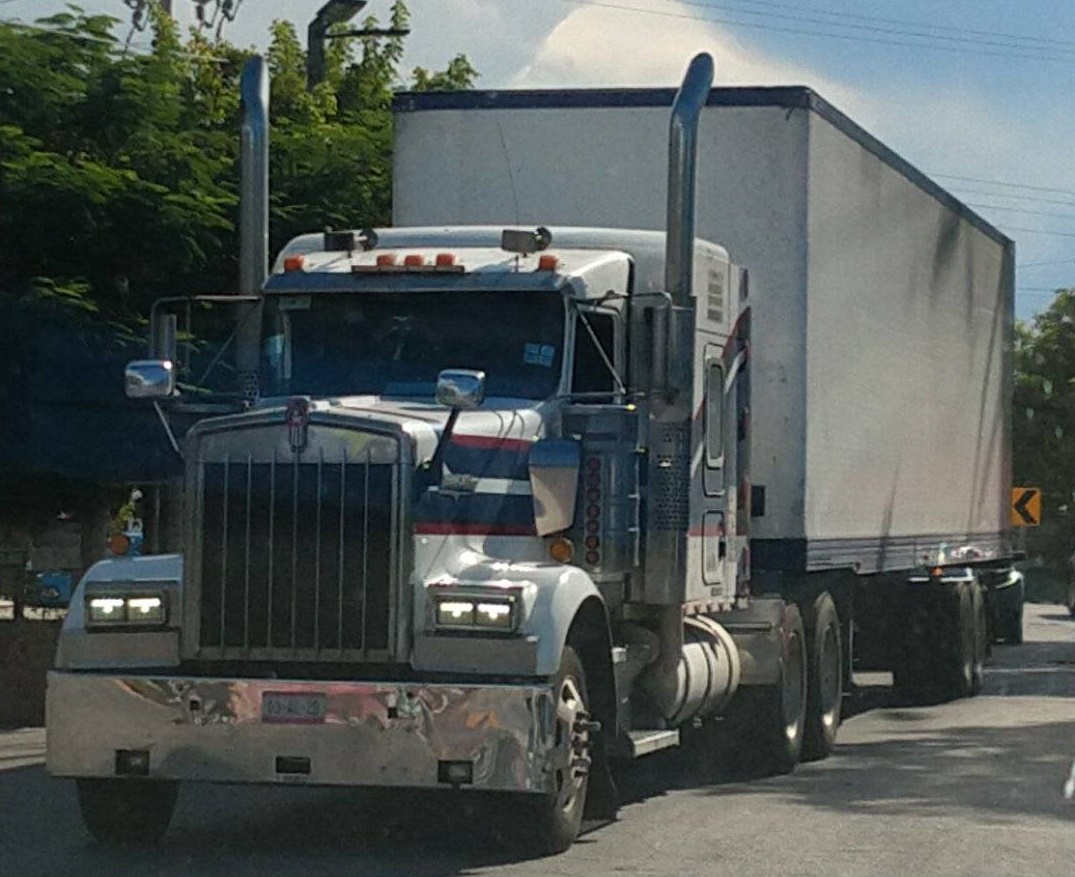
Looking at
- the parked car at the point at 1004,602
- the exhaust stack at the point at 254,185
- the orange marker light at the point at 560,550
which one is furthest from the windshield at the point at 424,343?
the parked car at the point at 1004,602

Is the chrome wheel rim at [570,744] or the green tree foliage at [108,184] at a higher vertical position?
the green tree foliage at [108,184]

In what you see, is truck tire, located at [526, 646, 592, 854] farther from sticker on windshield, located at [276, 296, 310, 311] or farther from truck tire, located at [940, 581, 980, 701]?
truck tire, located at [940, 581, 980, 701]

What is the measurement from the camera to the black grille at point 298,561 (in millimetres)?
12414

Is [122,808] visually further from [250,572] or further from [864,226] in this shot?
[864,226]

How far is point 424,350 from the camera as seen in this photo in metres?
13.8

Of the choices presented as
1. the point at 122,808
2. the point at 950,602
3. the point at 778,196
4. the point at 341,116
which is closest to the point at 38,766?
the point at 122,808

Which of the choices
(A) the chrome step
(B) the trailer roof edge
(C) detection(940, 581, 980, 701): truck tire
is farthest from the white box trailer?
(C) detection(940, 581, 980, 701): truck tire

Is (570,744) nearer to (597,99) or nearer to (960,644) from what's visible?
(597,99)

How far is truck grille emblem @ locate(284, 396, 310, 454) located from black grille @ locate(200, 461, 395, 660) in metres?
0.09

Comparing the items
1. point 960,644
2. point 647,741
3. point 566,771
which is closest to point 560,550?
point 566,771

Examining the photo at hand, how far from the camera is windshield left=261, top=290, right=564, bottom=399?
44.9ft

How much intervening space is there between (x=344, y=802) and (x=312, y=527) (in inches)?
128

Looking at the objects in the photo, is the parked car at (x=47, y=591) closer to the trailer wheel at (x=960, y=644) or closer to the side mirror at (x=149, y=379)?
the trailer wheel at (x=960, y=644)

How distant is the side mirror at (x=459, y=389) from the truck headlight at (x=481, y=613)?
0.93m
